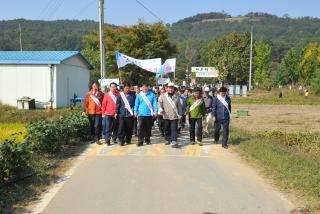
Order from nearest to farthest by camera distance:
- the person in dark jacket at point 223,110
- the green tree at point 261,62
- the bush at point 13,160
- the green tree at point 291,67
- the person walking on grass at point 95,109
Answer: the bush at point 13,160 < the person in dark jacket at point 223,110 < the person walking on grass at point 95,109 < the green tree at point 291,67 < the green tree at point 261,62

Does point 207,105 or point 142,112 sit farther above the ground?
point 207,105

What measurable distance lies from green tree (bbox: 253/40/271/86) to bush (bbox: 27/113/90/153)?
215 ft

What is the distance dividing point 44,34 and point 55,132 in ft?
285

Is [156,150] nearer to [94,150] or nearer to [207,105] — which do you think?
[94,150]

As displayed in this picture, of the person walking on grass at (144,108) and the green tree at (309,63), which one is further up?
the green tree at (309,63)

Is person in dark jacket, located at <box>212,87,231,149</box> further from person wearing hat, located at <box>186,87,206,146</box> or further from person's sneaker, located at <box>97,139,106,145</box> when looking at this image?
person's sneaker, located at <box>97,139,106,145</box>

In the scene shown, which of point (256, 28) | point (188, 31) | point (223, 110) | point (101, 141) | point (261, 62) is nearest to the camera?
point (223, 110)

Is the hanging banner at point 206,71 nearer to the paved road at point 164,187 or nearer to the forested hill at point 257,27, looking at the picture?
the paved road at point 164,187

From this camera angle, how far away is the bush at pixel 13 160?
7732 millimetres

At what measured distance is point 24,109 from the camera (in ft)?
88.2

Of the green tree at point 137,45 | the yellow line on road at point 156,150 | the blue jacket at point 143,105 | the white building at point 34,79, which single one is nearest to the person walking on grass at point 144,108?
the blue jacket at point 143,105

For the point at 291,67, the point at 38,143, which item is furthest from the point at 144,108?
the point at 291,67

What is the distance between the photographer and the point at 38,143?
1078cm

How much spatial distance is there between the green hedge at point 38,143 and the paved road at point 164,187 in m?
0.84
